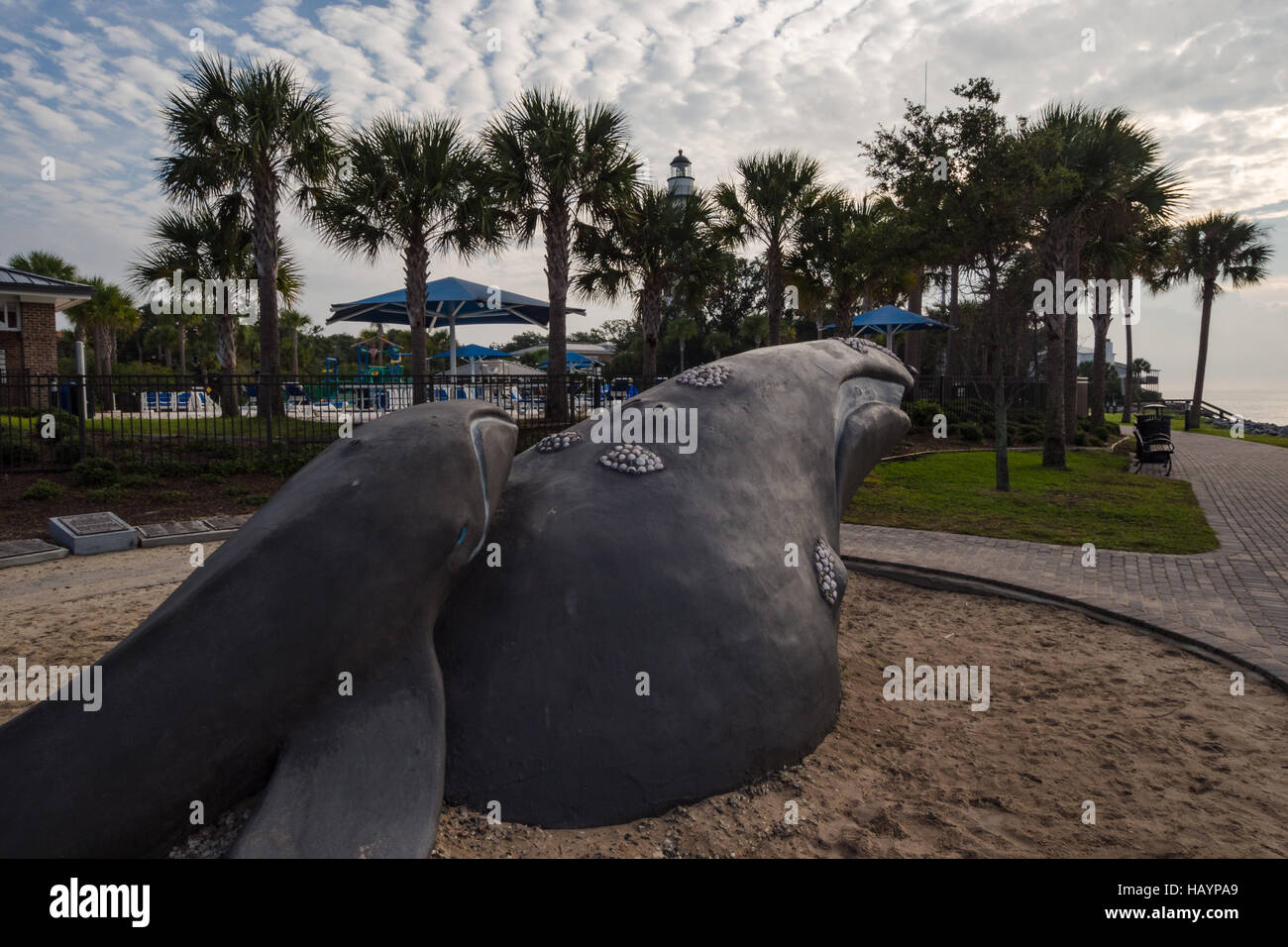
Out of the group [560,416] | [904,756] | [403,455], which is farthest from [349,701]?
[560,416]

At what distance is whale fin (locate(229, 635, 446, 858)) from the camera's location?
2.79 meters

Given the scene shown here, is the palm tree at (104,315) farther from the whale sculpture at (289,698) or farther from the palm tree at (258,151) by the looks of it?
the whale sculpture at (289,698)

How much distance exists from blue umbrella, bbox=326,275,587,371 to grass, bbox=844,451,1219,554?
10858mm

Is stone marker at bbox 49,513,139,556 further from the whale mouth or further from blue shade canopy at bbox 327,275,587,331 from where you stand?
blue shade canopy at bbox 327,275,587,331

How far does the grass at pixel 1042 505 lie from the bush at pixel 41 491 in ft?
40.9

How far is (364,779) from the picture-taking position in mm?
2979

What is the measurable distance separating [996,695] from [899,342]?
46874mm

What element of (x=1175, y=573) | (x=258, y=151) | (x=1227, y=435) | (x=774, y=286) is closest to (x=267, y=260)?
(x=258, y=151)

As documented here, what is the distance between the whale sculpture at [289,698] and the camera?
2709mm

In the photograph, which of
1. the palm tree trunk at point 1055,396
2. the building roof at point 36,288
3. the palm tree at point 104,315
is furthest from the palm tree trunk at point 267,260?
the palm tree at point 104,315

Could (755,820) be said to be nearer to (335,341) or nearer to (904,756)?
(904,756)

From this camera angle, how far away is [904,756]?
450 cm

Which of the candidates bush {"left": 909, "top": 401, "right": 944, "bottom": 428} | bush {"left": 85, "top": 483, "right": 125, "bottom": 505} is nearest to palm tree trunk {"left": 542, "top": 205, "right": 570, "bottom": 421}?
bush {"left": 85, "top": 483, "right": 125, "bottom": 505}

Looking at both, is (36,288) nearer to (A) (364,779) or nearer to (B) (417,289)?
(B) (417,289)
